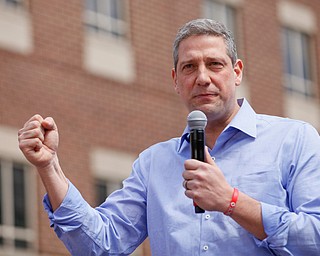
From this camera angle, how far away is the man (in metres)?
5.71

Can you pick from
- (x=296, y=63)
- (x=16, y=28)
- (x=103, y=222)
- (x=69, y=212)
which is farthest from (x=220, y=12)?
(x=69, y=212)

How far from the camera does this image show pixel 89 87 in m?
20.8

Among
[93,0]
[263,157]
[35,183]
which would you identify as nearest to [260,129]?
[263,157]

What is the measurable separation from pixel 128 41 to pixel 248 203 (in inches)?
644

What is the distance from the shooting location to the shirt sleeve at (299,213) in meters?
5.69

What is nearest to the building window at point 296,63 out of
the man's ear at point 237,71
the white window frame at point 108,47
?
the white window frame at point 108,47

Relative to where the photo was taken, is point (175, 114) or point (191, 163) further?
point (175, 114)

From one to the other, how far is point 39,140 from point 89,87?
15.0 metres

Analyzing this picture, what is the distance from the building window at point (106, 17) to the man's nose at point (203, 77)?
1533 cm

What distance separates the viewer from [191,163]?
17.8 ft

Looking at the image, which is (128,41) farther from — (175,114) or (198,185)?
(198,185)

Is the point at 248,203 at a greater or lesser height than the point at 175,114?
lesser

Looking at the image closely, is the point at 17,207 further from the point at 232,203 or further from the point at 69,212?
the point at 232,203

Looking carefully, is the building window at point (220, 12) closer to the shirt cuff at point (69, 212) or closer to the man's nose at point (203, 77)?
the man's nose at point (203, 77)
